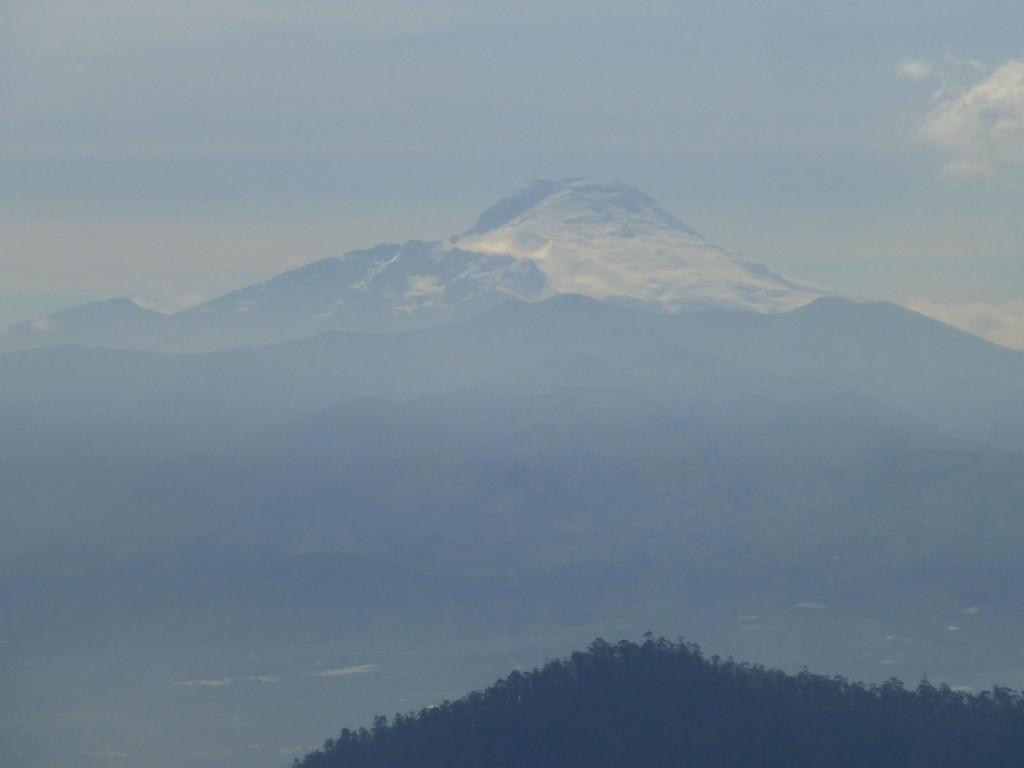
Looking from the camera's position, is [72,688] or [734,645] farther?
[734,645]

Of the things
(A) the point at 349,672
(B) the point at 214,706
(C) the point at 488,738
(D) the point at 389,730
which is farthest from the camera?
(A) the point at 349,672

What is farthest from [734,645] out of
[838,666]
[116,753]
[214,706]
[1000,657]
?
[116,753]

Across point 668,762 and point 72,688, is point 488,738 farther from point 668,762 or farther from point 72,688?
point 72,688

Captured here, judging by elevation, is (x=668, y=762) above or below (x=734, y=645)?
below

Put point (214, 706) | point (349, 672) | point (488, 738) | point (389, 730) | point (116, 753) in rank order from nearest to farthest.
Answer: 1. point (488, 738)
2. point (389, 730)
3. point (116, 753)
4. point (214, 706)
5. point (349, 672)

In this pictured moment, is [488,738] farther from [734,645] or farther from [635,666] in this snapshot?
[734,645]

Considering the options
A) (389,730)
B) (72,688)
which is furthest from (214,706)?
(389,730)
